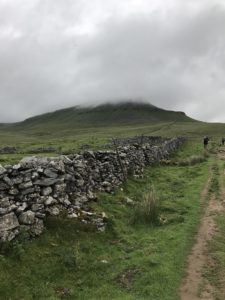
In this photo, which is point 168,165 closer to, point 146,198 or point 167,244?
point 146,198

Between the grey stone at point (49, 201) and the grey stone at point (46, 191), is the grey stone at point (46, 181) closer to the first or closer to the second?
the grey stone at point (46, 191)

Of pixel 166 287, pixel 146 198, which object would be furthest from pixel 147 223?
pixel 166 287

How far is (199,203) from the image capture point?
2436cm

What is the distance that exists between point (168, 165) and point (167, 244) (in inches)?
968

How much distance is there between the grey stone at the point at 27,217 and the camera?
49.2 ft

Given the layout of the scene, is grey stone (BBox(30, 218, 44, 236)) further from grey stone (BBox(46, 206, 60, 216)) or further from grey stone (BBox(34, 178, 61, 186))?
grey stone (BBox(34, 178, 61, 186))

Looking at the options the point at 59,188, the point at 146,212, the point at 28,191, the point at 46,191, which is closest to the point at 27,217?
the point at 28,191

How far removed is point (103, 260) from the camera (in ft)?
50.1

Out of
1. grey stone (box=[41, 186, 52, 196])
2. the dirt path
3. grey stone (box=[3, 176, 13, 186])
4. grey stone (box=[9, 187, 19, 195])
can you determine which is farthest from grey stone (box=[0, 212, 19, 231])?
the dirt path

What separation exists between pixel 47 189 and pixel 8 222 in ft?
8.82

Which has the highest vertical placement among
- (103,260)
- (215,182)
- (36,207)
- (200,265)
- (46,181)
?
(46,181)

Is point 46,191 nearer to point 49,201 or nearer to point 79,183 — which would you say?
point 49,201

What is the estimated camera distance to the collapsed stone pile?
14.9m

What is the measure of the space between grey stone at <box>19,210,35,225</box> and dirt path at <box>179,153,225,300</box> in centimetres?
542
